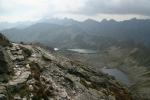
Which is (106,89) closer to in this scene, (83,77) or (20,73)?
(83,77)

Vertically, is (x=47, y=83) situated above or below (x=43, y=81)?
below

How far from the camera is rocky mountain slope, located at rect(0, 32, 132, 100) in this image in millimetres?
39719

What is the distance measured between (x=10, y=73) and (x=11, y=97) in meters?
8.29

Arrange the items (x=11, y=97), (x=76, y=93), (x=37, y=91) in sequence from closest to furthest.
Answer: (x=11, y=97)
(x=37, y=91)
(x=76, y=93)

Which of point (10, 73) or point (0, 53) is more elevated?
point (0, 53)

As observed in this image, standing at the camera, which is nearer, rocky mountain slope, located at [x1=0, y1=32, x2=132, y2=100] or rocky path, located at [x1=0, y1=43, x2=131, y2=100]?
rocky path, located at [x1=0, y1=43, x2=131, y2=100]

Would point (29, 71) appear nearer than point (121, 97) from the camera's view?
Yes

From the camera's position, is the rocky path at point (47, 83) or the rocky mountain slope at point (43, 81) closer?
the rocky path at point (47, 83)

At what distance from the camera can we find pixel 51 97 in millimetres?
43031

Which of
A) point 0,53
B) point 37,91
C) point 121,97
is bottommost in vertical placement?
point 121,97

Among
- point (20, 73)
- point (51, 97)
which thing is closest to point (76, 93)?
point (51, 97)

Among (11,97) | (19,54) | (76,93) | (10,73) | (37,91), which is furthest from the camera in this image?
(19,54)

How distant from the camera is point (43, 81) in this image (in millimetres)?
47875

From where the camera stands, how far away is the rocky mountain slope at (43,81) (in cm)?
3972
